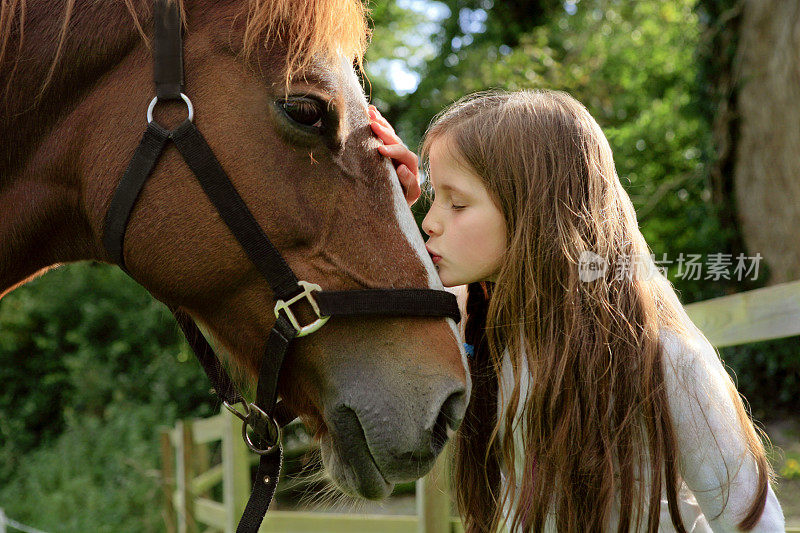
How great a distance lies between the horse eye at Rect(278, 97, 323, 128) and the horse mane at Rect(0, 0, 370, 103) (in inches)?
2.1

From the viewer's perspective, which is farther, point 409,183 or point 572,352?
point 409,183

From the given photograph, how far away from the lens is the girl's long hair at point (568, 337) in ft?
4.94

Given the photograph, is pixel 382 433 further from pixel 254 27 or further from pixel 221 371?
pixel 254 27

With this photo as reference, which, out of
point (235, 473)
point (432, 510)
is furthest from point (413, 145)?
point (432, 510)

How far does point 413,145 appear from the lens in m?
8.88

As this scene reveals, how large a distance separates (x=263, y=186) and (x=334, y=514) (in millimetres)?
2673

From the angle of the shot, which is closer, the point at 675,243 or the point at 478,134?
the point at 478,134

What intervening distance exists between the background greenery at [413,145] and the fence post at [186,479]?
1.89 meters

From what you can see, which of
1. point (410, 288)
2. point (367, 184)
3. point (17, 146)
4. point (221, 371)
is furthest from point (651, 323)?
point (17, 146)

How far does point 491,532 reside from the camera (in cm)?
166

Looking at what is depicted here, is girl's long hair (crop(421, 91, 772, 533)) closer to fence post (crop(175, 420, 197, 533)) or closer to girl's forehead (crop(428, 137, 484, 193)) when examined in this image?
girl's forehead (crop(428, 137, 484, 193))

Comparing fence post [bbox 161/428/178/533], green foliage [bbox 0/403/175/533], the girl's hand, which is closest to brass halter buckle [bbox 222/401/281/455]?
the girl's hand

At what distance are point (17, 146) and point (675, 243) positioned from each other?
7.35 meters

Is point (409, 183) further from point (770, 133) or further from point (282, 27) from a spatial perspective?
point (770, 133)
